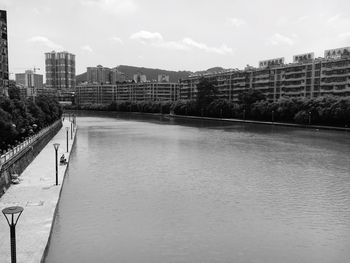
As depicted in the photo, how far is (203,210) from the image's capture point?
22719 millimetres

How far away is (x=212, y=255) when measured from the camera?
16.4 meters

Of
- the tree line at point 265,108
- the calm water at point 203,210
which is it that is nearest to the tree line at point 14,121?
the calm water at point 203,210

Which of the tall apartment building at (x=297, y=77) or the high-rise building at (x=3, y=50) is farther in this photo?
the tall apartment building at (x=297, y=77)

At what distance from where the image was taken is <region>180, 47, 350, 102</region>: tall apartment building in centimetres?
9725

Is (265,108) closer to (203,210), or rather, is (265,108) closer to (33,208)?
(203,210)

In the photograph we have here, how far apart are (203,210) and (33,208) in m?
9.73

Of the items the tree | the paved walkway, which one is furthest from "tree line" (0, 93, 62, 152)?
the tree

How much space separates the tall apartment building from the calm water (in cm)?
6085

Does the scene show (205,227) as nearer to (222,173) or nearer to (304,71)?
(222,173)

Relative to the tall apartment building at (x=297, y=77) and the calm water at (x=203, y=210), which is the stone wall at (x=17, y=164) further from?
the tall apartment building at (x=297, y=77)

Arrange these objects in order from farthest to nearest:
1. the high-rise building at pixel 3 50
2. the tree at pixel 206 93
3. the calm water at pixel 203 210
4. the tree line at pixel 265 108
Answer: the tree at pixel 206 93 < the tree line at pixel 265 108 < the high-rise building at pixel 3 50 < the calm water at pixel 203 210

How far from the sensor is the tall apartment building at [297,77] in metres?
97.2

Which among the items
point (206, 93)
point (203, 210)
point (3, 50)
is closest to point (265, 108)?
point (206, 93)

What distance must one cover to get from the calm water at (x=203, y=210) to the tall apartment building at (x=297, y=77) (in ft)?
200
